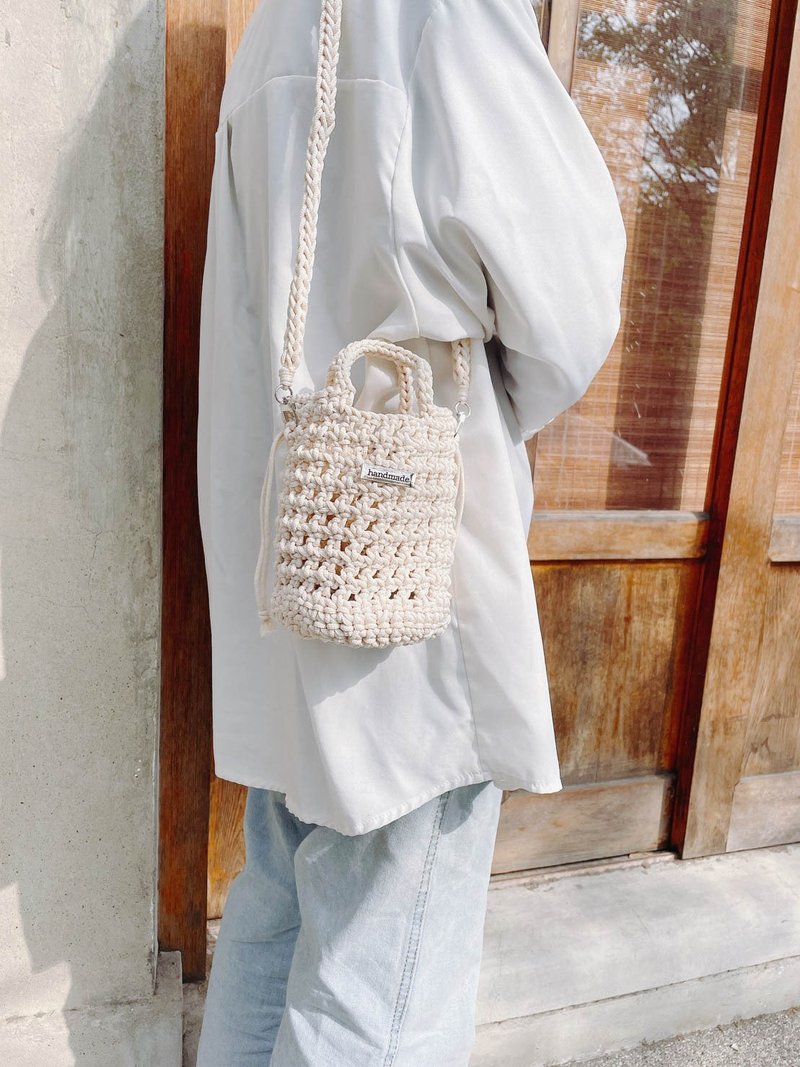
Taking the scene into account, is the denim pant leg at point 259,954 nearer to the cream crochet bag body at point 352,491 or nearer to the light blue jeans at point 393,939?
the light blue jeans at point 393,939

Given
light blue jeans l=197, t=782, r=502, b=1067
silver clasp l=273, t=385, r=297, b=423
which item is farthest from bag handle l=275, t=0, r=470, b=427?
light blue jeans l=197, t=782, r=502, b=1067

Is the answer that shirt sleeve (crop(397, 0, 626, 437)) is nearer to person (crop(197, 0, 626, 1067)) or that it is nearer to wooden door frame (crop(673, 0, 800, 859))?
person (crop(197, 0, 626, 1067))

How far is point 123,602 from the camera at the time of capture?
1419 mm

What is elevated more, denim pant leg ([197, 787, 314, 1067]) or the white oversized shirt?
the white oversized shirt

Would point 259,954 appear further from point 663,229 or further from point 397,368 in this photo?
point 663,229

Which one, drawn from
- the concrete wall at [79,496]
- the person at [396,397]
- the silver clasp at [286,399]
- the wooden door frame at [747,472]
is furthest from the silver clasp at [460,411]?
the wooden door frame at [747,472]

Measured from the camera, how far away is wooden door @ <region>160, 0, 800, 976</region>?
187cm

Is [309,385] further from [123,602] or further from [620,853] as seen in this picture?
[620,853]

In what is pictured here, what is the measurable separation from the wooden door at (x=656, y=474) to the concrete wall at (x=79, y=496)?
230 millimetres

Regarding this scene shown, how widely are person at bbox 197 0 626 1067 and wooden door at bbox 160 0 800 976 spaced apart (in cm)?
65

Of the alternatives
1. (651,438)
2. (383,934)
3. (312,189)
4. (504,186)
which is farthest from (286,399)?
(651,438)

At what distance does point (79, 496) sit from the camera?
1.37m

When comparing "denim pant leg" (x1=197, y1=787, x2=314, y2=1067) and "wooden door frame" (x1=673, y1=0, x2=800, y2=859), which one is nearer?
"denim pant leg" (x1=197, y1=787, x2=314, y2=1067)

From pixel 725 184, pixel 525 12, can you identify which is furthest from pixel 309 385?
pixel 725 184
